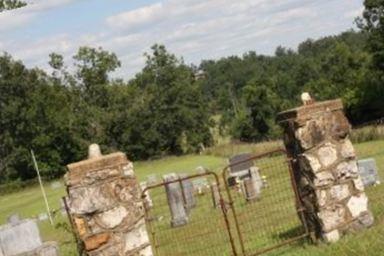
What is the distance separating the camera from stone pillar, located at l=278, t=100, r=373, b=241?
10508mm

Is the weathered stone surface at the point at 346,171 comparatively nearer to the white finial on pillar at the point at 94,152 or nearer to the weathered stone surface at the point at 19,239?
the white finial on pillar at the point at 94,152

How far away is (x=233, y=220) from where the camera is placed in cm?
1614

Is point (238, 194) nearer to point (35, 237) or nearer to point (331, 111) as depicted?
point (35, 237)

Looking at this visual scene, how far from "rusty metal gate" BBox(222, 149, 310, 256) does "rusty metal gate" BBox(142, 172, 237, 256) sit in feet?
1.19

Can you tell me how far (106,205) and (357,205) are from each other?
3705 millimetres

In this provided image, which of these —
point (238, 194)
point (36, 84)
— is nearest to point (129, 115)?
point (36, 84)

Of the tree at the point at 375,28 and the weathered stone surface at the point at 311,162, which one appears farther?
the tree at the point at 375,28

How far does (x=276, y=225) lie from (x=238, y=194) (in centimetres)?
795

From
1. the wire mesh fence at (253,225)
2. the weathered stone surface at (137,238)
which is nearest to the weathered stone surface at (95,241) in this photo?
the weathered stone surface at (137,238)

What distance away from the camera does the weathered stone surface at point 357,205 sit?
10.7m

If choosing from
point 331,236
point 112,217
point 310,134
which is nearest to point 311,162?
point 310,134

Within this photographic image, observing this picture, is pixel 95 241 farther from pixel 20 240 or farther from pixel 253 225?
pixel 20 240

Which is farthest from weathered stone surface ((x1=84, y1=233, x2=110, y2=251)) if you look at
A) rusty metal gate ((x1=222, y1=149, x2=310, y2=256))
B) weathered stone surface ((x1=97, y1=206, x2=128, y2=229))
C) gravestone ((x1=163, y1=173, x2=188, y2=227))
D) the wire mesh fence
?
A: gravestone ((x1=163, y1=173, x2=188, y2=227))

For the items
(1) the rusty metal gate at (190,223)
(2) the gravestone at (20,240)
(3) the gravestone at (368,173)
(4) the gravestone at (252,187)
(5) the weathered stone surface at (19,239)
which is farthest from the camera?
(4) the gravestone at (252,187)
